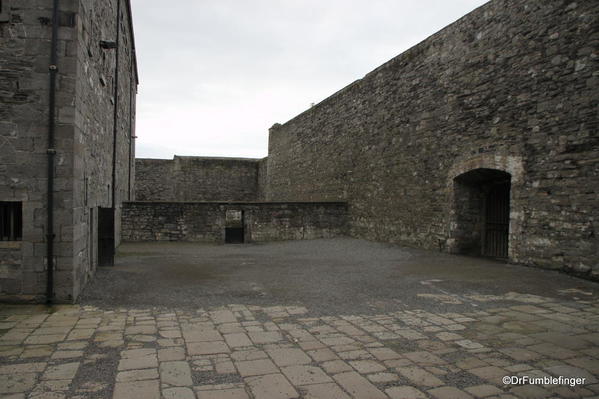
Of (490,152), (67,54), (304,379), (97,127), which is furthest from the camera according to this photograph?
(490,152)

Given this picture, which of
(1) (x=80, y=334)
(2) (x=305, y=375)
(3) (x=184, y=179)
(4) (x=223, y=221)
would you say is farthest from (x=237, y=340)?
(3) (x=184, y=179)

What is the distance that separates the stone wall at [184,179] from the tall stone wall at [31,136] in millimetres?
21202

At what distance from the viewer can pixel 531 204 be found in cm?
799

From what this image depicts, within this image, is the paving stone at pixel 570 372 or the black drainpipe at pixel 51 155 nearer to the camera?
the paving stone at pixel 570 372

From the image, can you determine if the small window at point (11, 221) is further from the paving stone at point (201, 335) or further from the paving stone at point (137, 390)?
the paving stone at point (137, 390)

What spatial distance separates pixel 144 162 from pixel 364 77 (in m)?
17.3

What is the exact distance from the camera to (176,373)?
3299 millimetres

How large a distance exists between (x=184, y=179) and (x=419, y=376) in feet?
81.5

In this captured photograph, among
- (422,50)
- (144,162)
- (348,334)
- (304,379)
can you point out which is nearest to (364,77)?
(422,50)

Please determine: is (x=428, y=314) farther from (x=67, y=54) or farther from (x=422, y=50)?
(x=422, y=50)

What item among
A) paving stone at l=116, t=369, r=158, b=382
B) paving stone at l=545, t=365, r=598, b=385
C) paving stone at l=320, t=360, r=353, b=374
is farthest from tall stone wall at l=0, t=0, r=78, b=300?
paving stone at l=545, t=365, r=598, b=385

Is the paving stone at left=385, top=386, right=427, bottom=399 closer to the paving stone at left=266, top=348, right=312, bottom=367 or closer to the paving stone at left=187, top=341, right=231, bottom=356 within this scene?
the paving stone at left=266, top=348, right=312, bottom=367

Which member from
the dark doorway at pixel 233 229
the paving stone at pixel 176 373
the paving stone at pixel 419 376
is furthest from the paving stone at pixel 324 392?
the dark doorway at pixel 233 229

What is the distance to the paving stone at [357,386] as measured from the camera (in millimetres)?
2947
